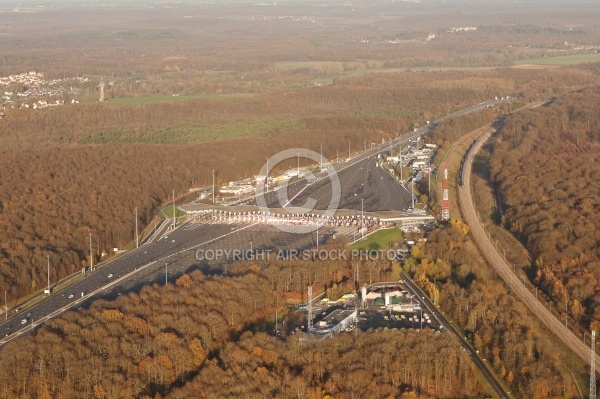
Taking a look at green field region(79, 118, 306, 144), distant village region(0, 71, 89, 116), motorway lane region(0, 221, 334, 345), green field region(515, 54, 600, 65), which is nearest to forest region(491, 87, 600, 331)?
motorway lane region(0, 221, 334, 345)

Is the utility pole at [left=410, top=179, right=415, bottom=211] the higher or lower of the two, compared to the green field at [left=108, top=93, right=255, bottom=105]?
lower

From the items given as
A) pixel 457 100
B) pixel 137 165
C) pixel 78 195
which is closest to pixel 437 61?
pixel 457 100

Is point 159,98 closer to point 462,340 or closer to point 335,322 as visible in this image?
point 335,322

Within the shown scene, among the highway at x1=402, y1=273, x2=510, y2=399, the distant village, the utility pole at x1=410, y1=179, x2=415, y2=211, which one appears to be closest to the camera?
the highway at x1=402, y1=273, x2=510, y2=399

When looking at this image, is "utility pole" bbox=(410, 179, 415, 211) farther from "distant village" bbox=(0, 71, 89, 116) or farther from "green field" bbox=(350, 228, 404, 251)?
"distant village" bbox=(0, 71, 89, 116)

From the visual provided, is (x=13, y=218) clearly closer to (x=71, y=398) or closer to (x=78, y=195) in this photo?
(x=78, y=195)

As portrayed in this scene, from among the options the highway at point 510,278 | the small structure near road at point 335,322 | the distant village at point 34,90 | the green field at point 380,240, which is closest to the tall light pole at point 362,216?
the green field at point 380,240
